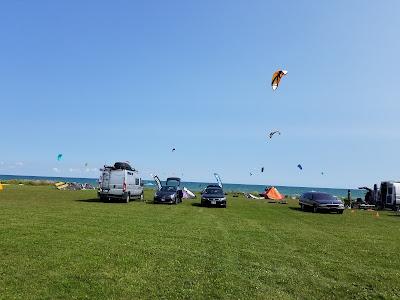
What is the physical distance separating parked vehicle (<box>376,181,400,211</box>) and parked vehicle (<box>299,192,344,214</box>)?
11.5 meters

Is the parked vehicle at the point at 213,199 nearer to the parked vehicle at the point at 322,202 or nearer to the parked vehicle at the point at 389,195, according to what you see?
the parked vehicle at the point at 322,202

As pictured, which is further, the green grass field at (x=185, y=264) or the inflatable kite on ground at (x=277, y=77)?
the inflatable kite on ground at (x=277, y=77)

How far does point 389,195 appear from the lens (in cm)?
4853

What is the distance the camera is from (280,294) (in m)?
9.27

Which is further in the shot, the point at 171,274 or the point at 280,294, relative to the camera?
the point at 171,274

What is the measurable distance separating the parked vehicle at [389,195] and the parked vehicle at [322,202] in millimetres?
11516

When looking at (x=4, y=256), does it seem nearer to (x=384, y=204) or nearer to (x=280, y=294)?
(x=280, y=294)

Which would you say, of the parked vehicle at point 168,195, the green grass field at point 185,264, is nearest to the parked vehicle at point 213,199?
the parked vehicle at point 168,195

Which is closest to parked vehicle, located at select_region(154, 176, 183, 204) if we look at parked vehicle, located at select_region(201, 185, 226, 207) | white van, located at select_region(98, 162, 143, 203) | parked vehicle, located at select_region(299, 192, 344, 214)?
white van, located at select_region(98, 162, 143, 203)

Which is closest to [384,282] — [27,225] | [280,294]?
[280,294]

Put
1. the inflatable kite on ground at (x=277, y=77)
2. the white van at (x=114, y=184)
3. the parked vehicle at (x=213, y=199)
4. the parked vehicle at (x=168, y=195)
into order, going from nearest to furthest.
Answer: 1. the inflatable kite on ground at (x=277, y=77)
2. the parked vehicle at (x=213, y=199)
3. the white van at (x=114, y=184)
4. the parked vehicle at (x=168, y=195)

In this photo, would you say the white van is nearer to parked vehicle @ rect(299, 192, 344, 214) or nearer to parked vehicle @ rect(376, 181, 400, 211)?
parked vehicle @ rect(299, 192, 344, 214)

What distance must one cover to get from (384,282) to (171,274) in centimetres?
489

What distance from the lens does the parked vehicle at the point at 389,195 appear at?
47188 millimetres
